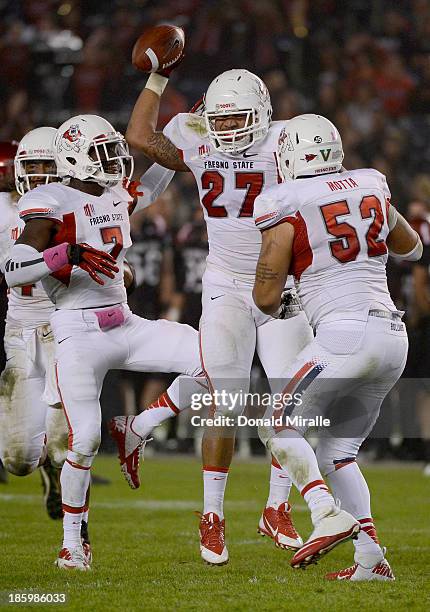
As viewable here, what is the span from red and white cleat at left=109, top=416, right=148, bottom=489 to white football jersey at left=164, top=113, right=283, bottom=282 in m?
0.80

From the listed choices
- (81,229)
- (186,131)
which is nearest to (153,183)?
(186,131)

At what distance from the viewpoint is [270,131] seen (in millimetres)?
4879

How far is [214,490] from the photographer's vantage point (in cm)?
459

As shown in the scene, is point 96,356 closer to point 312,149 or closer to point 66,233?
point 66,233

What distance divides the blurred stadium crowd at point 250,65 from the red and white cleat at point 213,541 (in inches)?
218

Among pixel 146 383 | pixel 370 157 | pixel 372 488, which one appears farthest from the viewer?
pixel 370 157

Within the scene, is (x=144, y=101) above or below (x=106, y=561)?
above

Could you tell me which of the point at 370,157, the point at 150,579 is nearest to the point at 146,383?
the point at 370,157

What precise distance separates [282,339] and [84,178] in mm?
1049

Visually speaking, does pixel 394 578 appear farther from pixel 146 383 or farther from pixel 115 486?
pixel 146 383

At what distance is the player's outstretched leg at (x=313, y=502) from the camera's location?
3686 mm

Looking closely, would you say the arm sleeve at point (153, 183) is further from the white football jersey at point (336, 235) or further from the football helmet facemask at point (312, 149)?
the white football jersey at point (336, 235)

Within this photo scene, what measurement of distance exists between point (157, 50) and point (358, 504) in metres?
2.27

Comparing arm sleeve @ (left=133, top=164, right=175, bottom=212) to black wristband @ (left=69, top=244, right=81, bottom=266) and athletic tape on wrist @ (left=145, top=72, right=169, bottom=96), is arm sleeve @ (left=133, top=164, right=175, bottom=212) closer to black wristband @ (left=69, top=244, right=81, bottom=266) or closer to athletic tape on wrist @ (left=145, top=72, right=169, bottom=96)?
athletic tape on wrist @ (left=145, top=72, right=169, bottom=96)
